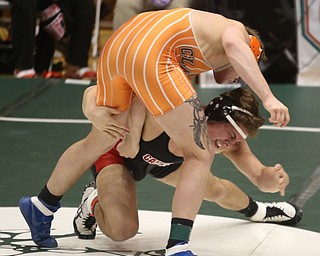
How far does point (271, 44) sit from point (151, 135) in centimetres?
392

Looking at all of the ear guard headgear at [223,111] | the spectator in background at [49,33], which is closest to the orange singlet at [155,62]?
the ear guard headgear at [223,111]

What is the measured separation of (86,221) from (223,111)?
0.74 meters

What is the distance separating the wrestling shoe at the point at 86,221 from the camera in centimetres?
382

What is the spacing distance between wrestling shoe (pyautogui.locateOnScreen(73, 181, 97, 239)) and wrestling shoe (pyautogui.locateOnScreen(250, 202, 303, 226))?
73 centimetres

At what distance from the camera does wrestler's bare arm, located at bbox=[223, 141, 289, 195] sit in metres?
3.68

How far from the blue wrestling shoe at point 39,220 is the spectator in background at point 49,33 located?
3803 millimetres

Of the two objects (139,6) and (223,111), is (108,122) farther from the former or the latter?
(139,6)

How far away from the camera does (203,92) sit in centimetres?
704

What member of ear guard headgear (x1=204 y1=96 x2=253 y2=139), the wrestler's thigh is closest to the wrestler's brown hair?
ear guard headgear (x1=204 y1=96 x2=253 y2=139)

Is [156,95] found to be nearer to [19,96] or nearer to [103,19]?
[19,96]

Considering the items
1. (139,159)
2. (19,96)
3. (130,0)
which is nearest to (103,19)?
(130,0)

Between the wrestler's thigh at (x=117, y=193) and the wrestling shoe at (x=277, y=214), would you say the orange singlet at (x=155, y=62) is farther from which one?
the wrestling shoe at (x=277, y=214)

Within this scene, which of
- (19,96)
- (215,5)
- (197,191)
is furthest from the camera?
(215,5)

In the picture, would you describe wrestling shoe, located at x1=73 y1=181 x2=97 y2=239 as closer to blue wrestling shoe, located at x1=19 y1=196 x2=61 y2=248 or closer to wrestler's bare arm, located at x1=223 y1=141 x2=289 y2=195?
blue wrestling shoe, located at x1=19 y1=196 x2=61 y2=248
